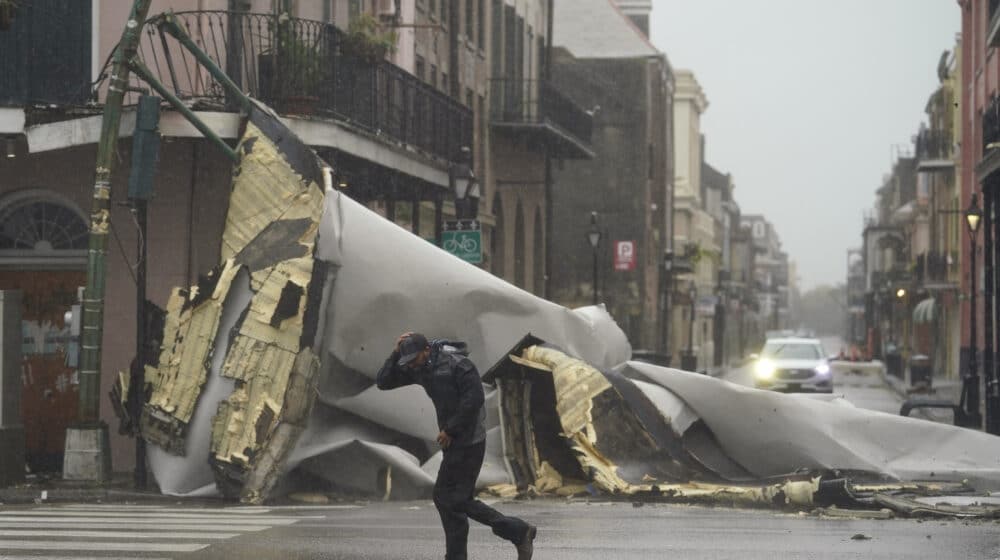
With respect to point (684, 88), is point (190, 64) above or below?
below

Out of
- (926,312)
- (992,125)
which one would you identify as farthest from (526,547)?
(926,312)

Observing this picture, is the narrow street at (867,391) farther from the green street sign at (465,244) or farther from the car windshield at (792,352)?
the green street sign at (465,244)

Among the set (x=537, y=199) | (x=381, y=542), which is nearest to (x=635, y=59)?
(x=537, y=199)

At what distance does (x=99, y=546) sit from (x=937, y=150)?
54.9 metres

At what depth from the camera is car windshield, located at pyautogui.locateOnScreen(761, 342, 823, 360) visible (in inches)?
1656

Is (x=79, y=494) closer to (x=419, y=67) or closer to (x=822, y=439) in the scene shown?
(x=822, y=439)

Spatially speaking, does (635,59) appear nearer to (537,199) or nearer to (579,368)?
Answer: (537,199)

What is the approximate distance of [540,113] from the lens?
42.7m

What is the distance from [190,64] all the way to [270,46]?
1050mm

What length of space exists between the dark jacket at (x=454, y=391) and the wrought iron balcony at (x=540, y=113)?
1195 inches

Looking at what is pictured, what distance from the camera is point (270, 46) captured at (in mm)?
21344

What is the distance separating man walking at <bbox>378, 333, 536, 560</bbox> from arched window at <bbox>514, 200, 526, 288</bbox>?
34.3 metres

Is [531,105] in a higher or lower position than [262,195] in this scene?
higher

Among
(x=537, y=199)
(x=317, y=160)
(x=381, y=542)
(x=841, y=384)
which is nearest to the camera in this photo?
(x=381, y=542)
